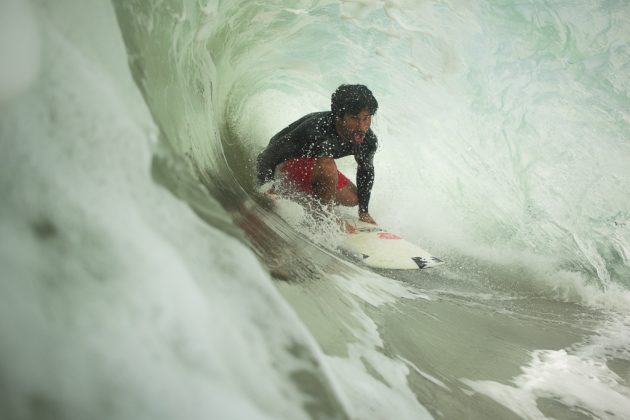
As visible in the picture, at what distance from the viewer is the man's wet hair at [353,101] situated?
10.5 ft

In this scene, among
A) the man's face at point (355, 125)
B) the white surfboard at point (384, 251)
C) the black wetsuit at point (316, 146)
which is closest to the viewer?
the white surfboard at point (384, 251)

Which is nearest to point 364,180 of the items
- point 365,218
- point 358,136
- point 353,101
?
point 365,218

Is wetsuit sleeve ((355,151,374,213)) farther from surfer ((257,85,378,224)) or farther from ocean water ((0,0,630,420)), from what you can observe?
ocean water ((0,0,630,420))

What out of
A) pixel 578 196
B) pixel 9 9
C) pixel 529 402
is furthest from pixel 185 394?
pixel 578 196

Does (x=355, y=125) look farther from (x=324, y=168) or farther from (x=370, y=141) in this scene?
(x=324, y=168)

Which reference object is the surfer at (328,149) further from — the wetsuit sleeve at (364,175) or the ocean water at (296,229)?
the ocean water at (296,229)

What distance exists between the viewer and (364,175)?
3.51 m

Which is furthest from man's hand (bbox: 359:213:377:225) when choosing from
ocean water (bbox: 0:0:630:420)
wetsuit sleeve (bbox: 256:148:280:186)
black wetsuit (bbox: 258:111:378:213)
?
wetsuit sleeve (bbox: 256:148:280:186)

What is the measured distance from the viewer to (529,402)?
4.51 feet

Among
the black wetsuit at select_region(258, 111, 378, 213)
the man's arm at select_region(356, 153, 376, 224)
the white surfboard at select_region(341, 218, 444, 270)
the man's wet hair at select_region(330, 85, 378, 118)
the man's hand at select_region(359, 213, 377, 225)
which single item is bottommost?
the white surfboard at select_region(341, 218, 444, 270)

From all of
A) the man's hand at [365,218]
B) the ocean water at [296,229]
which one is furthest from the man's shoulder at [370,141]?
the ocean water at [296,229]

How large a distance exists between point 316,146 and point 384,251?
3.66 feet

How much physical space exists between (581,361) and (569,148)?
3018 millimetres

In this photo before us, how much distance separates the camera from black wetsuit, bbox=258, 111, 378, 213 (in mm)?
3352
